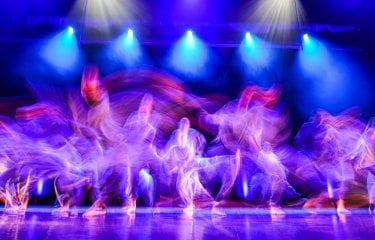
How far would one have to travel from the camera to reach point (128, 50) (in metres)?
7.71

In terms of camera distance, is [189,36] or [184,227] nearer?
[184,227]

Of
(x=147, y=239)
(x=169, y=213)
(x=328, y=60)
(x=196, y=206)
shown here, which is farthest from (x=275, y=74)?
(x=147, y=239)

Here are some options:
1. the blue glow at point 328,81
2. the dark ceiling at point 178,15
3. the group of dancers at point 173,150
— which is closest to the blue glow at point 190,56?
the group of dancers at point 173,150

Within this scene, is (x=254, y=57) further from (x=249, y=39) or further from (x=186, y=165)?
(x=186, y=165)

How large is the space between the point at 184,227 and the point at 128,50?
4.85 metres

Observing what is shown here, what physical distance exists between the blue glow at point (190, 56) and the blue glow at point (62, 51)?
2.21 metres

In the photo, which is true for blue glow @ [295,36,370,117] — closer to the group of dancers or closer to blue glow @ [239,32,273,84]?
the group of dancers

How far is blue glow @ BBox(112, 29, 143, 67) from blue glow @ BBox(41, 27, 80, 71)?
3.04 feet

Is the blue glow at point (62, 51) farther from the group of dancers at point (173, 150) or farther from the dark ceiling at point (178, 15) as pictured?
the group of dancers at point (173, 150)

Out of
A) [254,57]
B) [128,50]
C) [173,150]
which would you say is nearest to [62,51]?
[128,50]

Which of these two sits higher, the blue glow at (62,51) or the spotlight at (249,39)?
the spotlight at (249,39)

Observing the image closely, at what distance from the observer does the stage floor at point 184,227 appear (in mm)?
3424

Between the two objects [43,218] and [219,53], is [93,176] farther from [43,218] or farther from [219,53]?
[219,53]

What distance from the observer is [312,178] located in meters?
6.84
